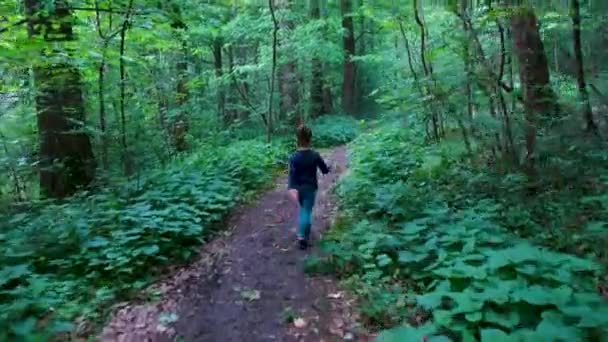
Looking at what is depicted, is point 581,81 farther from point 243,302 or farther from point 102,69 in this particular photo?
point 102,69

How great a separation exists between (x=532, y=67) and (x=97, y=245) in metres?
8.10

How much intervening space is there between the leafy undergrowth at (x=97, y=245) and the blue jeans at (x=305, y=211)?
4.91ft

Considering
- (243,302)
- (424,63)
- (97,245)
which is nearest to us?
(243,302)

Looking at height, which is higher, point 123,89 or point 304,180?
point 123,89

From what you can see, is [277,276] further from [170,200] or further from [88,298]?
[170,200]

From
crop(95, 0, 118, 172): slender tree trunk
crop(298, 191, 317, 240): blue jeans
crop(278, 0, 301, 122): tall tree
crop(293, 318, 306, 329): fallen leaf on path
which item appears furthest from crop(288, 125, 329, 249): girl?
crop(278, 0, 301, 122): tall tree

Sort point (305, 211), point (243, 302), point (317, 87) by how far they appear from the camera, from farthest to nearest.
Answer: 1. point (317, 87)
2. point (305, 211)
3. point (243, 302)

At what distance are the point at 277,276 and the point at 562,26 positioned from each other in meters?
8.72

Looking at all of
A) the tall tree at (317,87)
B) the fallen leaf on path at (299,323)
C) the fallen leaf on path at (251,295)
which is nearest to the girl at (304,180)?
the fallen leaf on path at (251,295)

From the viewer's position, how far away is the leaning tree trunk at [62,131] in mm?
9031

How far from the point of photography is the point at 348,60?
2234 centimetres

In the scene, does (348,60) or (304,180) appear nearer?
(304,180)

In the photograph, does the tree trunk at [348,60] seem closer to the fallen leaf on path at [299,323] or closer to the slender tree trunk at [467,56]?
the slender tree trunk at [467,56]

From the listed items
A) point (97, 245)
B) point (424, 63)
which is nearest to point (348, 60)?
point (424, 63)
